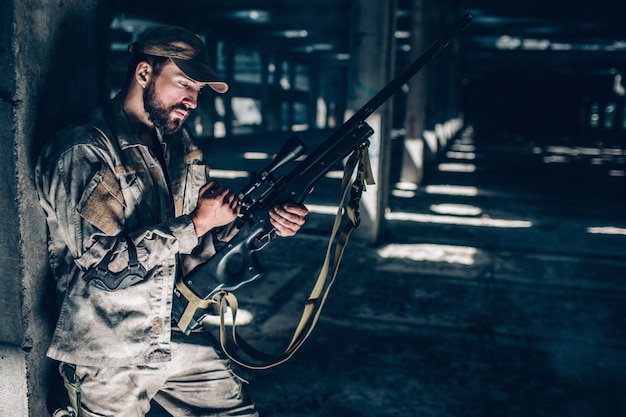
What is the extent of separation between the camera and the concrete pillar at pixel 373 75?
298 inches

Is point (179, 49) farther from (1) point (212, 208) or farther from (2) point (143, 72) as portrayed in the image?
(1) point (212, 208)

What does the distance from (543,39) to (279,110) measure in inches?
492

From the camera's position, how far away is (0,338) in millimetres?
2270

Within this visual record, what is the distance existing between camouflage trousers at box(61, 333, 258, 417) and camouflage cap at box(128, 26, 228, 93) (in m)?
1.07

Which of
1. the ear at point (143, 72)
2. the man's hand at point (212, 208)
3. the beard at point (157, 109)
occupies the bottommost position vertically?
the man's hand at point (212, 208)

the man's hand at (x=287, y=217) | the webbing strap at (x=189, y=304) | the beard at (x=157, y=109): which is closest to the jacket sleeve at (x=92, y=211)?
the beard at (x=157, y=109)

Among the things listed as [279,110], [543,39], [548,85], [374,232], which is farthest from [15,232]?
[548,85]

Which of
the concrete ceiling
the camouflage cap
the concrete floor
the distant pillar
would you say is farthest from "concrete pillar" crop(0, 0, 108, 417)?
the concrete ceiling

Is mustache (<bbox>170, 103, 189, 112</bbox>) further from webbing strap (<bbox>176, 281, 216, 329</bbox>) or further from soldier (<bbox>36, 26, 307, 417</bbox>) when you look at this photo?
webbing strap (<bbox>176, 281, 216, 329</bbox>)

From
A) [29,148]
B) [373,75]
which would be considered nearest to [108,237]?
[29,148]

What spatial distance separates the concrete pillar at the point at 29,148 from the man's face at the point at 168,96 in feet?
1.28

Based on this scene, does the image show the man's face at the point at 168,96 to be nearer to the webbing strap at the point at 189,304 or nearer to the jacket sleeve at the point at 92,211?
the jacket sleeve at the point at 92,211

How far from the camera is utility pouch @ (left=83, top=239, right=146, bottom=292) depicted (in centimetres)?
195

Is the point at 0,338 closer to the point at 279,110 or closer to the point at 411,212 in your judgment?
the point at 411,212
